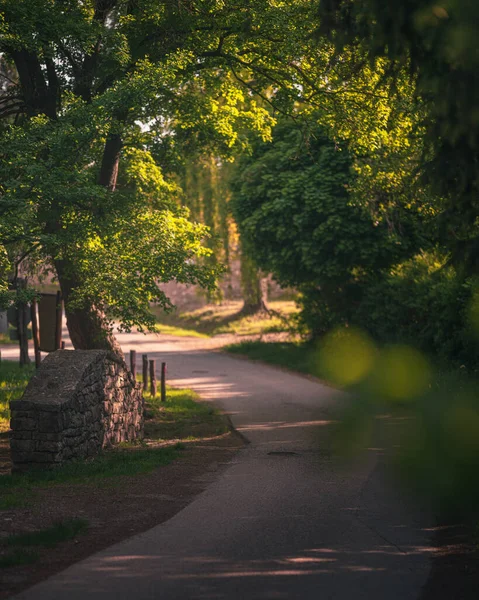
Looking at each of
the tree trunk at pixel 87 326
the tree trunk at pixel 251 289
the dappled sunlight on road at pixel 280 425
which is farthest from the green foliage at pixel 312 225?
the tree trunk at pixel 251 289

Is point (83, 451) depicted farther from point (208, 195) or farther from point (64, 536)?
point (208, 195)

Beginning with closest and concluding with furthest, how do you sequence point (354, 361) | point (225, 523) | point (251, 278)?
point (225, 523), point (354, 361), point (251, 278)

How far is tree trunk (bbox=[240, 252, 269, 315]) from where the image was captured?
38.2 metres

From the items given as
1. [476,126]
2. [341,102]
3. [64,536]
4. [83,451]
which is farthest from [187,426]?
[476,126]

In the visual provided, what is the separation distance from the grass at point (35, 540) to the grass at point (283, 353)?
54.3ft

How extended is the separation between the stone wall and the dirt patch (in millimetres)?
1220

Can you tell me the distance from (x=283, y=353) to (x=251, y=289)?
13301 millimetres

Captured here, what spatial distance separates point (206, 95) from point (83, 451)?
928 centimetres

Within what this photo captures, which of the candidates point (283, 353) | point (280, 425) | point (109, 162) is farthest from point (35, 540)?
point (283, 353)

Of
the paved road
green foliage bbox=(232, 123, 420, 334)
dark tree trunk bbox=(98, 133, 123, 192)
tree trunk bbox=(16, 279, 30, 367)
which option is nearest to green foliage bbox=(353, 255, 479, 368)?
green foliage bbox=(232, 123, 420, 334)

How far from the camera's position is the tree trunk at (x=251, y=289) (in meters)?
38.2

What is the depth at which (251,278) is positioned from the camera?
127 ft

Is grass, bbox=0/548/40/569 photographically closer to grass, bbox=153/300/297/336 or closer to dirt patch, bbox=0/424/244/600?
dirt patch, bbox=0/424/244/600

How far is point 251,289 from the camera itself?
4244cm
